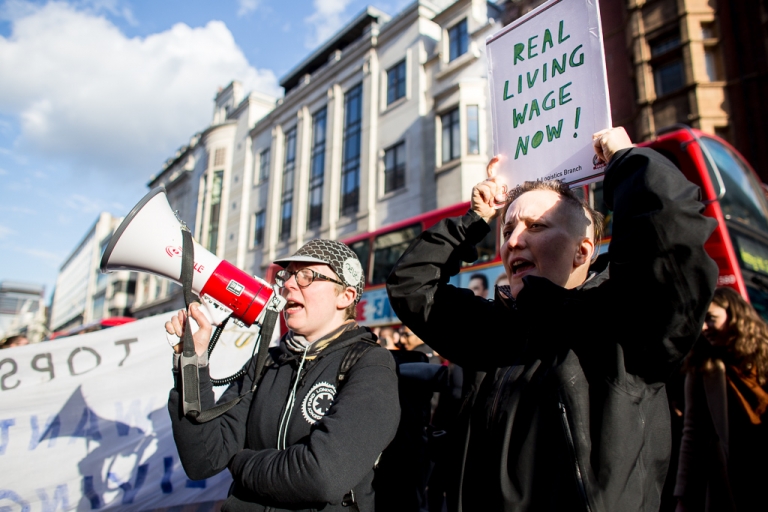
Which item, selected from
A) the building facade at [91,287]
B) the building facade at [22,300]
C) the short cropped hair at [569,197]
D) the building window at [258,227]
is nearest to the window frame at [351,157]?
the building window at [258,227]

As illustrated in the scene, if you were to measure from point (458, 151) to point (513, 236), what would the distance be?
54.0 feet

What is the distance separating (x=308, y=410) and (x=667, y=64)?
18.4 m

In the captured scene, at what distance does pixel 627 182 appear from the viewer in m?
1.22

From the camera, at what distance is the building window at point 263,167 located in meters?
30.1

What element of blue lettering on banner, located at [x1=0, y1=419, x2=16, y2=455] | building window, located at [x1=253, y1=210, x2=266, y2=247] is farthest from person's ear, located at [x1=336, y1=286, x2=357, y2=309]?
building window, located at [x1=253, y1=210, x2=266, y2=247]

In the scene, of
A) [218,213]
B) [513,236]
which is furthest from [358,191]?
[513,236]

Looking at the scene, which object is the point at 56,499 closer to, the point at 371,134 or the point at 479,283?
the point at 479,283

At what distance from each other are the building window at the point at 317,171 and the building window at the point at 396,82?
5.11 metres

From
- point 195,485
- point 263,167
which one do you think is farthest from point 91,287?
point 195,485

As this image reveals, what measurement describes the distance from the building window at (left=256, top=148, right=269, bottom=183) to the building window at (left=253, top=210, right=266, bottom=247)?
206 centimetres

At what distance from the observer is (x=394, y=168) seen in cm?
2053

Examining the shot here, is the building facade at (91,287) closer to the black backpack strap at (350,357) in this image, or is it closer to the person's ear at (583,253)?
the black backpack strap at (350,357)

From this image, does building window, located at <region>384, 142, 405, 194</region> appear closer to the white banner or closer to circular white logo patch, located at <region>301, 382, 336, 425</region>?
the white banner

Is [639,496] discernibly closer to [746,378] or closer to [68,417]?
[746,378]
